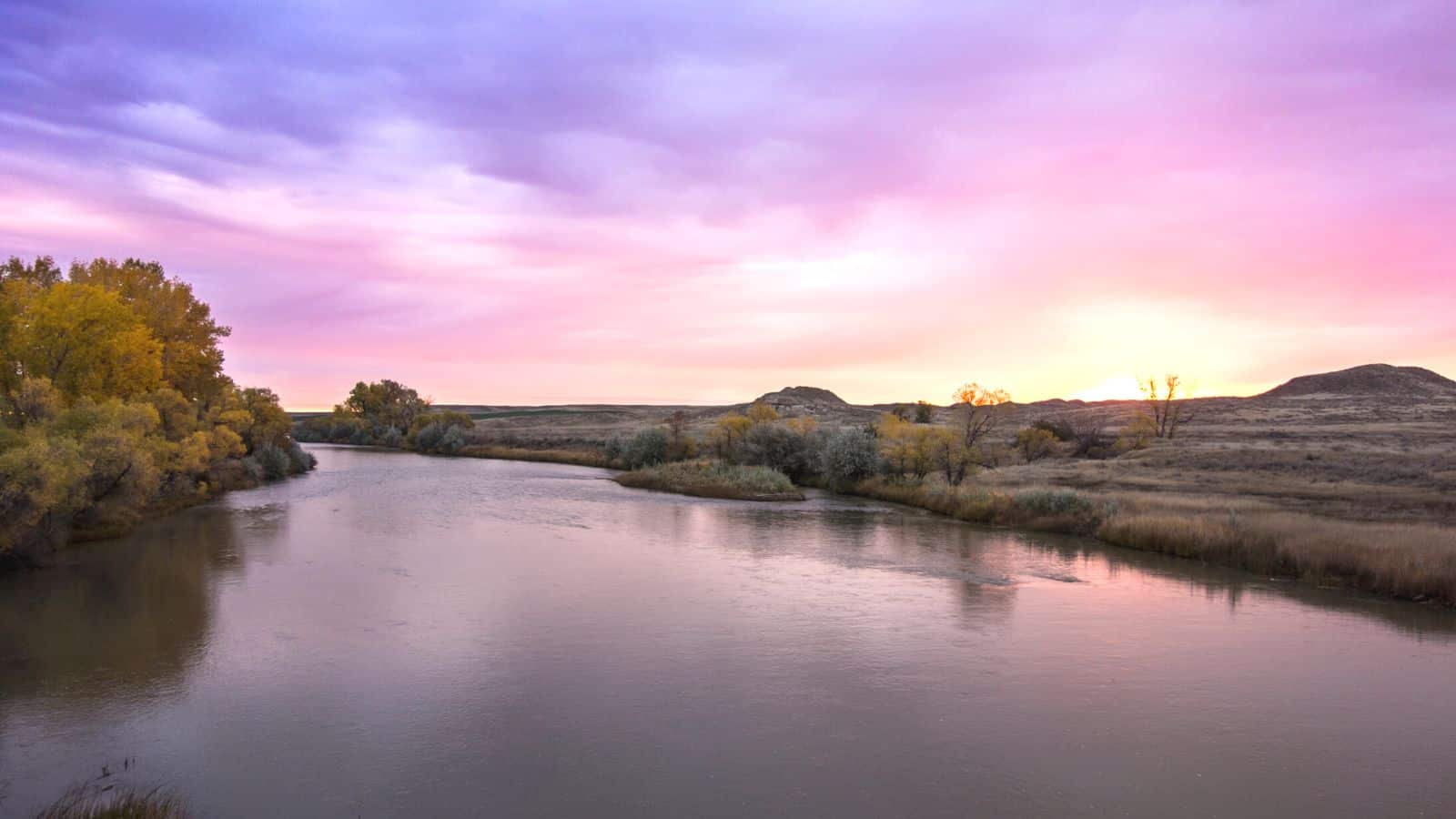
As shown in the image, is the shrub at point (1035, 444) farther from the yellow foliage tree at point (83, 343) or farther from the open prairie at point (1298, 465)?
the yellow foliage tree at point (83, 343)

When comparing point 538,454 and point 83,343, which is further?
point 538,454

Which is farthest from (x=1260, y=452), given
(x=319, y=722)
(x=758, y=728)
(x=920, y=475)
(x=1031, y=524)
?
(x=319, y=722)

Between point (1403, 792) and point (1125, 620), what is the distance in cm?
725

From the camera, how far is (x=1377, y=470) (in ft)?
113

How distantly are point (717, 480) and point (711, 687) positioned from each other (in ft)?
103

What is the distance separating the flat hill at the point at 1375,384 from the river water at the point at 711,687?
324ft

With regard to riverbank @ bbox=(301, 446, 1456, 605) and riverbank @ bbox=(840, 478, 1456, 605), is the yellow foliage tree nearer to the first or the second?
riverbank @ bbox=(301, 446, 1456, 605)

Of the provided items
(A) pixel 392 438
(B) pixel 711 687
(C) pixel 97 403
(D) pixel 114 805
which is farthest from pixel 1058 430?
(A) pixel 392 438

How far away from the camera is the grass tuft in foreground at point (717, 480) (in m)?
40.6

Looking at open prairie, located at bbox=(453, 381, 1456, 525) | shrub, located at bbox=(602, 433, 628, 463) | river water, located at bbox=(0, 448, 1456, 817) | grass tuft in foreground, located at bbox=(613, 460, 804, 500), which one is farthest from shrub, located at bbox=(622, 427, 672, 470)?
river water, located at bbox=(0, 448, 1456, 817)

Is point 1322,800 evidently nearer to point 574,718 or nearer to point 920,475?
point 574,718

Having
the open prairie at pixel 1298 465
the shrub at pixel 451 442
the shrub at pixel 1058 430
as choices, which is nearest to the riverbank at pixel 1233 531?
the open prairie at pixel 1298 465

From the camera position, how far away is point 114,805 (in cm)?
709

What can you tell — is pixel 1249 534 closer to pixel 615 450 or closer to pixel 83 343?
pixel 83 343
